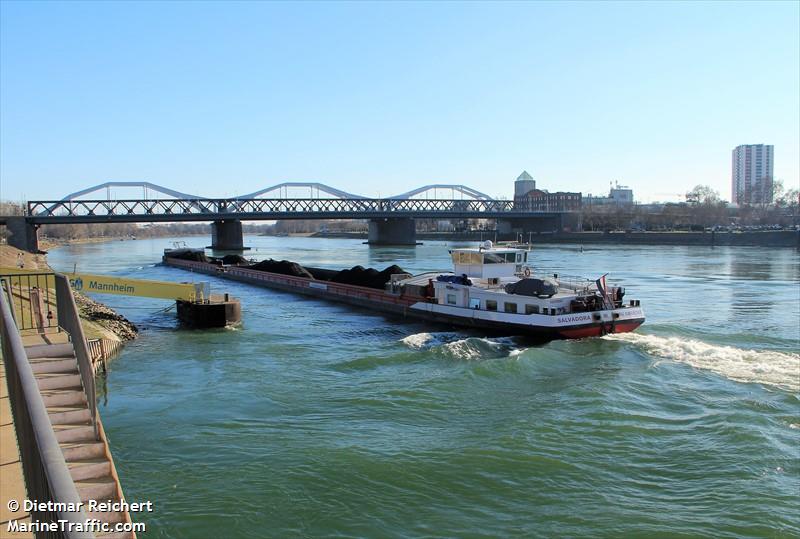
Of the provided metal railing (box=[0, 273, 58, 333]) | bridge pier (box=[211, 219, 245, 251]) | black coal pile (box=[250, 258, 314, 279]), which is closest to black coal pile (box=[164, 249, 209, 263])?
black coal pile (box=[250, 258, 314, 279])

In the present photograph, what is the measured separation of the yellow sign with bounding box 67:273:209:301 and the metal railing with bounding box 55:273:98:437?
64.5ft

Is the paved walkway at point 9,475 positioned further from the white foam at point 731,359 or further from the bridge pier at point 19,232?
the bridge pier at point 19,232

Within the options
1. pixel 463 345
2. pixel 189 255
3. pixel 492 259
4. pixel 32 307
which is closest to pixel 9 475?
pixel 32 307

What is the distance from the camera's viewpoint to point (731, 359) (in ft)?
70.7

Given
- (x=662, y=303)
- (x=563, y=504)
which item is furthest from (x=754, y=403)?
(x=662, y=303)

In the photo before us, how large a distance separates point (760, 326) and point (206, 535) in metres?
26.5

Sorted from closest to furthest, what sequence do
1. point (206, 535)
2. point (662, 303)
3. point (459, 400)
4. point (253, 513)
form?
point (206, 535) < point (253, 513) < point (459, 400) < point (662, 303)

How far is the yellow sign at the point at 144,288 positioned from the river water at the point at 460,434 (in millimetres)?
3884

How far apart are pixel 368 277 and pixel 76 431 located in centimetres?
3445

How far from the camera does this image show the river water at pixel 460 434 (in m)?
10.8

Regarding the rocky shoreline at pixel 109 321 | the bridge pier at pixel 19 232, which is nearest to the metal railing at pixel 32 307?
the rocky shoreline at pixel 109 321

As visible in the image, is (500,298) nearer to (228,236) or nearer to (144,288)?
(144,288)

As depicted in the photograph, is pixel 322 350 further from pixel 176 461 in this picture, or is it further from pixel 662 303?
pixel 662 303

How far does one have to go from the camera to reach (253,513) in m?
10.9
